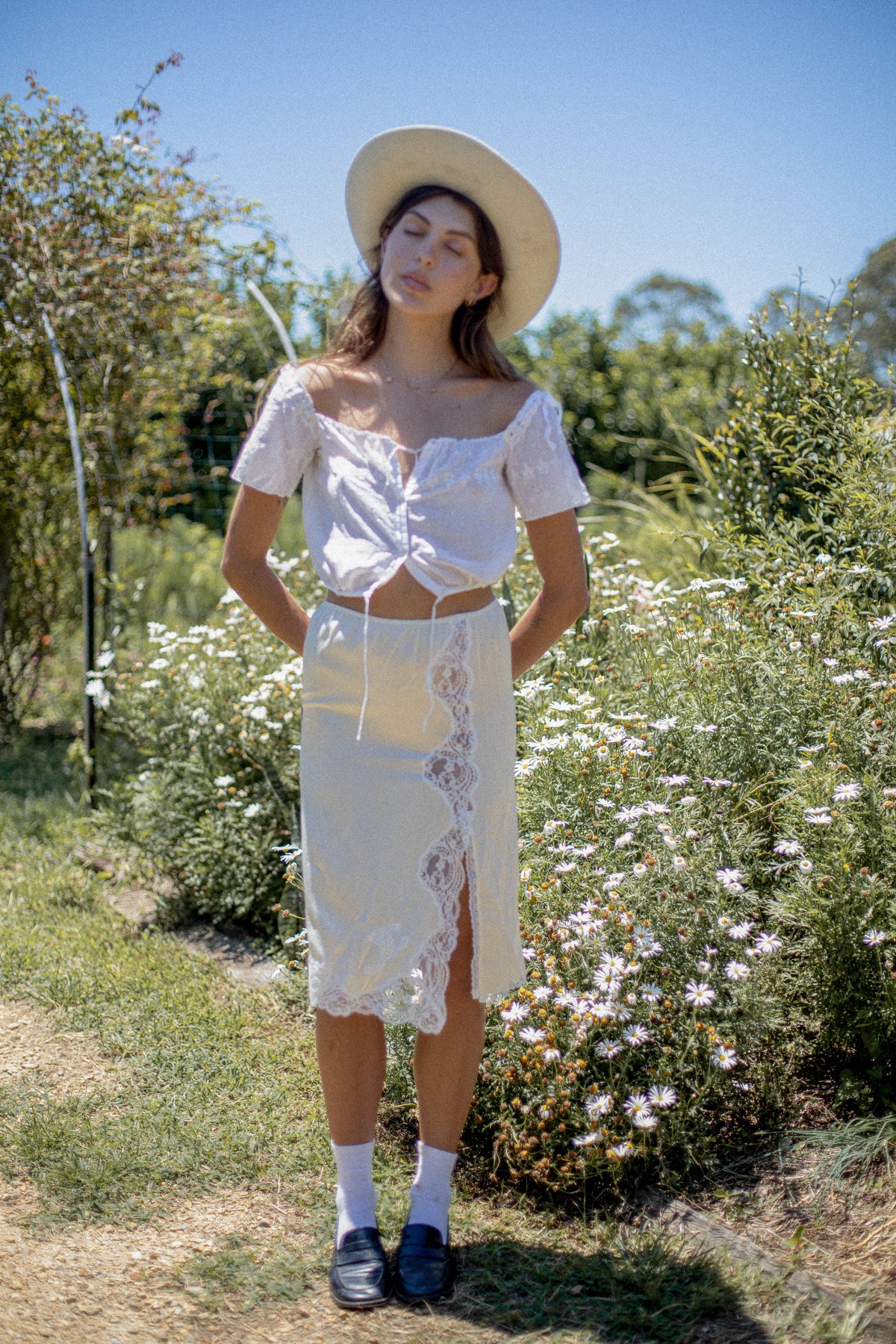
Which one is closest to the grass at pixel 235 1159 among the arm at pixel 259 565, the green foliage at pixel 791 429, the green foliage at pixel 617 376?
the arm at pixel 259 565

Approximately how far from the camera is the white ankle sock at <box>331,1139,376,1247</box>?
77.0 inches

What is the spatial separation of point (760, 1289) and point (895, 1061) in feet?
2.01

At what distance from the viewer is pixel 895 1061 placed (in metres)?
2.32

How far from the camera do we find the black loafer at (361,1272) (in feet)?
6.16

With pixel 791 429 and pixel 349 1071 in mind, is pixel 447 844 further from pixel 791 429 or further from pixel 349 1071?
pixel 791 429

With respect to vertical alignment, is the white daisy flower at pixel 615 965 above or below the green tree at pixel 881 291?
below

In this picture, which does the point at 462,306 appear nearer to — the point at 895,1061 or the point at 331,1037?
the point at 331,1037

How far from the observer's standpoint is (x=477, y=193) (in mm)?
2033

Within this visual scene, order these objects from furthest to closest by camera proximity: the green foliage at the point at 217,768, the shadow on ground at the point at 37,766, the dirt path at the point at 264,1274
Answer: the shadow on ground at the point at 37,766
the green foliage at the point at 217,768
the dirt path at the point at 264,1274

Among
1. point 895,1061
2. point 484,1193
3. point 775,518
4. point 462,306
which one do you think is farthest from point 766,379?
point 484,1193

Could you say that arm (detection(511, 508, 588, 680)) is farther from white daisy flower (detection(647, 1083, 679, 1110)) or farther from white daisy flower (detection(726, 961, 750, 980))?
white daisy flower (detection(647, 1083, 679, 1110))

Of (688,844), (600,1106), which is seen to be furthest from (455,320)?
(600,1106)

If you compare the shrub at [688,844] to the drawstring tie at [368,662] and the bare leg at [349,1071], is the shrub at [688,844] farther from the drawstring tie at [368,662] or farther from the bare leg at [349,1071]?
the drawstring tie at [368,662]

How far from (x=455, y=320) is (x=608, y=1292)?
1.71 meters
